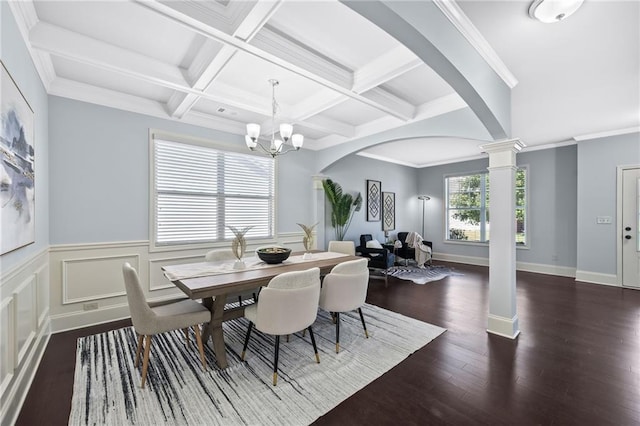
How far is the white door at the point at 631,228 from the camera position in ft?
14.7

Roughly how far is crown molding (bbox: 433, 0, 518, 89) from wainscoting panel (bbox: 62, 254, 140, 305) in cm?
404

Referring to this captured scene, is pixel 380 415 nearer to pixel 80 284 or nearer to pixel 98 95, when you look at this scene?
pixel 80 284

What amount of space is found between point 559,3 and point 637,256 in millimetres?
5112

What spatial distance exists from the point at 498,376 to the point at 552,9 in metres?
2.65

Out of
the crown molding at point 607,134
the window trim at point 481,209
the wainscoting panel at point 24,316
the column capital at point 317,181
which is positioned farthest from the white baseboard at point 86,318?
the crown molding at point 607,134

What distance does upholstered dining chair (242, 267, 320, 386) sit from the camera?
202 centimetres

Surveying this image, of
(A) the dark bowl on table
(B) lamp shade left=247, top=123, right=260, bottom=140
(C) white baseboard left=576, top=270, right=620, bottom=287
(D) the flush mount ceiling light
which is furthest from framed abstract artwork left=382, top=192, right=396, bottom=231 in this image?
(D) the flush mount ceiling light

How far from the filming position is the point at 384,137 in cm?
411

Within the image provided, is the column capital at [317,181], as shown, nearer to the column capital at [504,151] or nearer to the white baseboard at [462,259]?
the column capital at [504,151]

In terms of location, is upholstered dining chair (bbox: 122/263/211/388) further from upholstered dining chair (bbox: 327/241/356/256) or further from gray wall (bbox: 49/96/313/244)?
upholstered dining chair (bbox: 327/241/356/256)

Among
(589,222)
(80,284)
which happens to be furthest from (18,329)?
(589,222)

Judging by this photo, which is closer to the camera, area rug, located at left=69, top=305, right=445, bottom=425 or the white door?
area rug, located at left=69, top=305, right=445, bottom=425

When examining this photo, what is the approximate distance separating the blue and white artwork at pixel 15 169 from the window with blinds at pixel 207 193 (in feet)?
4.77

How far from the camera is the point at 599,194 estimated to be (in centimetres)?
479
